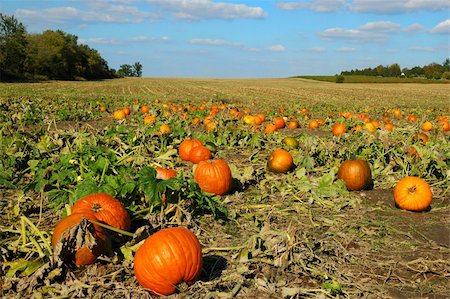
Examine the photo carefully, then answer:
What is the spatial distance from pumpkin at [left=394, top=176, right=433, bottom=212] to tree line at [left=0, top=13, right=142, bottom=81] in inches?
2420

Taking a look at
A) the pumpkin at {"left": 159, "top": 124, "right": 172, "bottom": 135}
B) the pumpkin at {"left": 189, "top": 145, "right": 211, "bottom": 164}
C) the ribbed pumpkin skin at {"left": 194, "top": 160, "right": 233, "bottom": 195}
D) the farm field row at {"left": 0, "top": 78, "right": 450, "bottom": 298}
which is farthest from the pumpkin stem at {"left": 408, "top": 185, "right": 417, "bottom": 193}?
the pumpkin at {"left": 159, "top": 124, "right": 172, "bottom": 135}

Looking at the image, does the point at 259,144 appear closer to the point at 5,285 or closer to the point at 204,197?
the point at 204,197

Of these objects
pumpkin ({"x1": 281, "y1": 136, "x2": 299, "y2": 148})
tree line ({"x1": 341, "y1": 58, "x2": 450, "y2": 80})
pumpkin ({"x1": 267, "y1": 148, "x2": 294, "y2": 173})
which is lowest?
pumpkin ({"x1": 267, "y1": 148, "x2": 294, "y2": 173})

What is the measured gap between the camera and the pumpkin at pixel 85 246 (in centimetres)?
392

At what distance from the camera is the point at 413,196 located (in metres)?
5.84

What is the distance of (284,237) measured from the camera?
4152 millimetres

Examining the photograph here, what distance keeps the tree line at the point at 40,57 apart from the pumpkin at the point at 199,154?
5846 centimetres

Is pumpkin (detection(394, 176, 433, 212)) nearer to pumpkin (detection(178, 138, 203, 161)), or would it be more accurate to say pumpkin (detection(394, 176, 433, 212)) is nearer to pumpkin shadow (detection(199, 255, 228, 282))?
pumpkin shadow (detection(199, 255, 228, 282))

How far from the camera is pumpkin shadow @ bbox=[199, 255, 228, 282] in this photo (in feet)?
12.8

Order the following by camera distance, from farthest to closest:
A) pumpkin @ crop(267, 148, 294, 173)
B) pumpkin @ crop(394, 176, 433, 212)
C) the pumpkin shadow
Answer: pumpkin @ crop(267, 148, 294, 173) → pumpkin @ crop(394, 176, 433, 212) → the pumpkin shadow

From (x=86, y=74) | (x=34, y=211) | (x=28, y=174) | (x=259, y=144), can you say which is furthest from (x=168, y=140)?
(x=86, y=74)

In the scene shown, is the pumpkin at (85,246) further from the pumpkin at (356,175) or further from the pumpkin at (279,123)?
the pumpkin at (279,123)

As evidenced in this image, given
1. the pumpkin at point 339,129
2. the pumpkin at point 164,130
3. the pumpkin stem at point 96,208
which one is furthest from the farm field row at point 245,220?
the pumpkin at point 339,129

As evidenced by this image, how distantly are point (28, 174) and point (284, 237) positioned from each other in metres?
4.51
